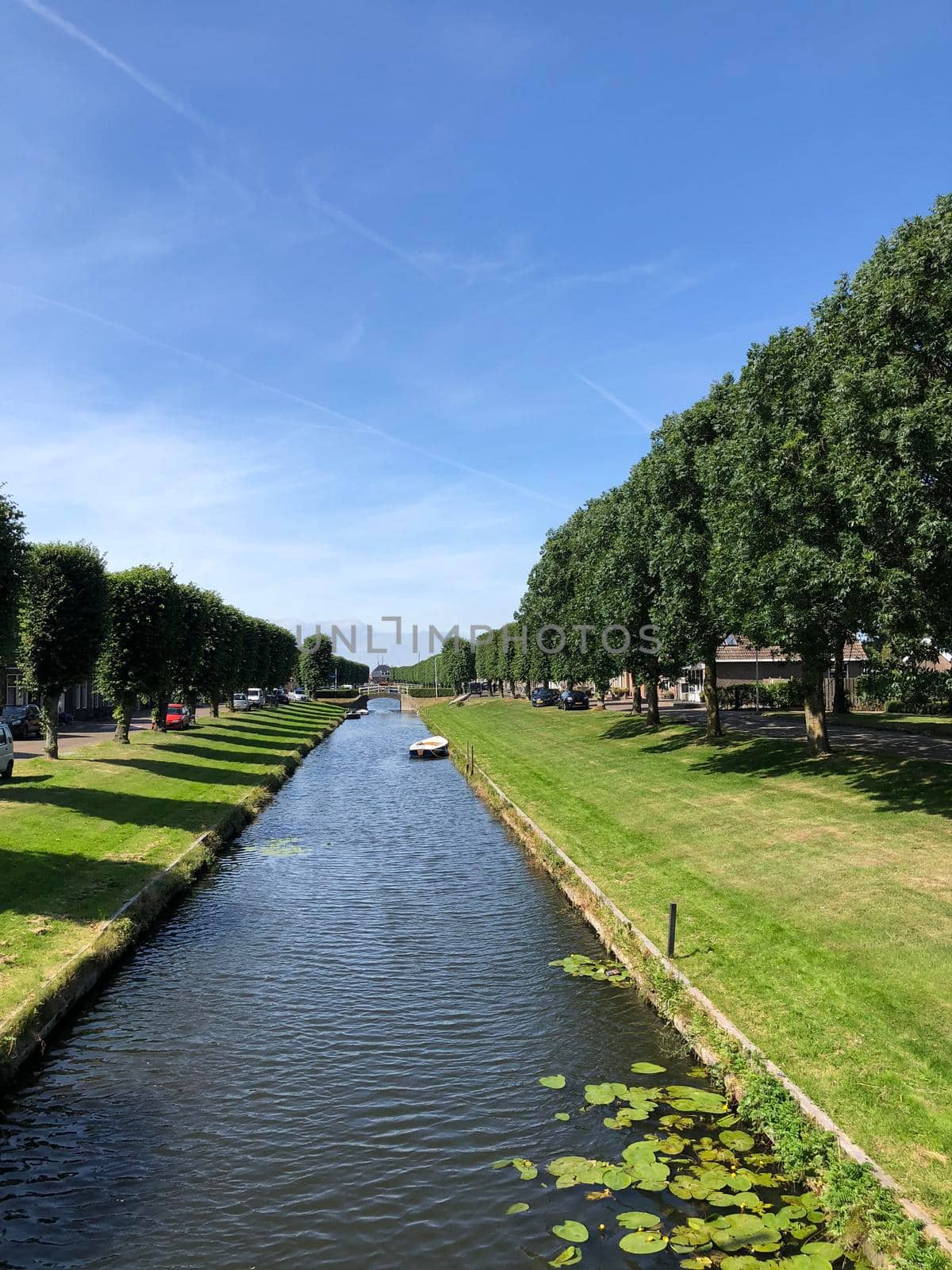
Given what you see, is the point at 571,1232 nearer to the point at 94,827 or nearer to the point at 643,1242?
the point at 643,1242

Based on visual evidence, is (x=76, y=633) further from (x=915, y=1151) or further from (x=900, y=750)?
(x=915, y=1151)

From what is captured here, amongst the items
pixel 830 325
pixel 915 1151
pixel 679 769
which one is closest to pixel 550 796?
pixel 679 769

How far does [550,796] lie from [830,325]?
61.8 feet

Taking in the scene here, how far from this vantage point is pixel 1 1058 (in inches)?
462

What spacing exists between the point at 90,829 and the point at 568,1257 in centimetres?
1930

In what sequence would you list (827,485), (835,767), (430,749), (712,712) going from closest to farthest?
1. (827,485)
2. (835,767)
3. (712,712)
4. (430,749)

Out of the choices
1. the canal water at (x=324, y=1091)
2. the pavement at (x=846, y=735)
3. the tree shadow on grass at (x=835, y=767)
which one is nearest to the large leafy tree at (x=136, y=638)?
the canal water at (x=324, y=1091)

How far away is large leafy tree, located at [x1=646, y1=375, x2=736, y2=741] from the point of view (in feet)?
106

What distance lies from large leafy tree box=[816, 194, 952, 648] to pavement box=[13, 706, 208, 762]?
33.7 meters

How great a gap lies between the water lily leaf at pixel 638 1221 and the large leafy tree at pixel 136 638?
121ft

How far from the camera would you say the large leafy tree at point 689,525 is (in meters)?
32.4

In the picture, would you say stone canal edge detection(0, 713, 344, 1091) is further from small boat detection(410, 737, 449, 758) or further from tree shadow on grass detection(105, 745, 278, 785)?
small boat detection(410, 737, 449, 758)

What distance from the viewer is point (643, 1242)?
8.51m

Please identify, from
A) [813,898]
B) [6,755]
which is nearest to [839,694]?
[813,898]
